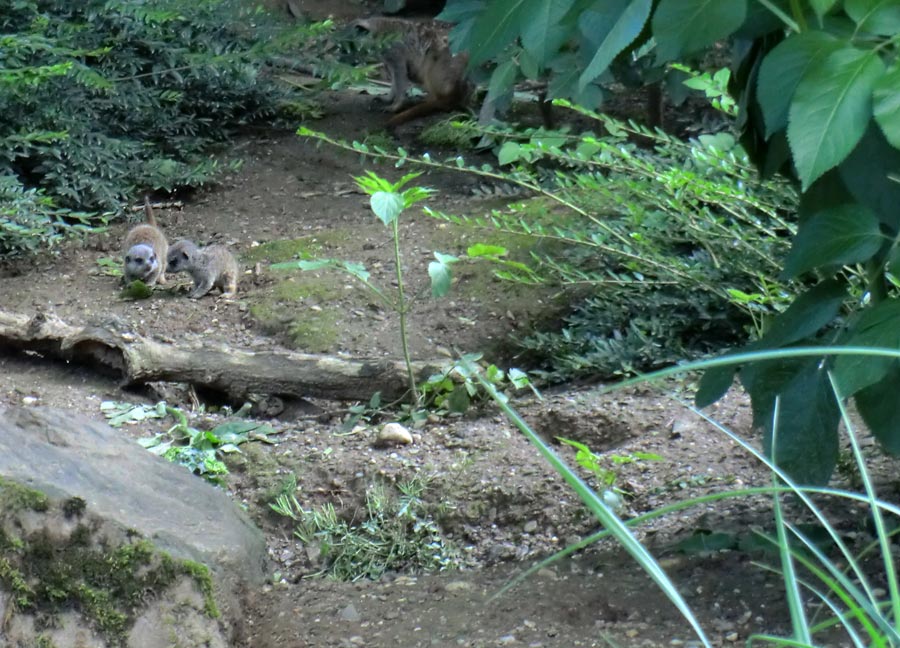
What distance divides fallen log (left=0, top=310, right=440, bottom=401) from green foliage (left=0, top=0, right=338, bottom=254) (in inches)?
91.4

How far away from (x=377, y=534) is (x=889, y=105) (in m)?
2.13

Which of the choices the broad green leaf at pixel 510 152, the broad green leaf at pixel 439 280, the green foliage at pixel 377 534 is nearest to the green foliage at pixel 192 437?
the green foliage at pixel 377 534

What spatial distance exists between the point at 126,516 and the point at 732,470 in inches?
73.3

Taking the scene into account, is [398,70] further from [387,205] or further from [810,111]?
[810,111]

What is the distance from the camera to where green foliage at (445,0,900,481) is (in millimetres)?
1871

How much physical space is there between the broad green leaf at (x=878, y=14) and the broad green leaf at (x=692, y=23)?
21 cm

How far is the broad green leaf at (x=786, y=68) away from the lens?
1.99 m

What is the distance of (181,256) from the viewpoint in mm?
6383

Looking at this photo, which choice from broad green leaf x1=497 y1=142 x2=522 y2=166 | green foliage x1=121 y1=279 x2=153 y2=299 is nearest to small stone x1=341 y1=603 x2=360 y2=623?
broad green leaf x1=497 y1=142 x2=522 y2=166

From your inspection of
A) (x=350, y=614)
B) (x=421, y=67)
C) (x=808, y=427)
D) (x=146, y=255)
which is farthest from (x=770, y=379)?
(x=421, y=67)

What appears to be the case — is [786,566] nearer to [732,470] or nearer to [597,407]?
[732,470]

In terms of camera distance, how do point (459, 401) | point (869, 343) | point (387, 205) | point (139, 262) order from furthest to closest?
point (139, 262) < point (459, 401) < point (387, 205) < point (869, 343)

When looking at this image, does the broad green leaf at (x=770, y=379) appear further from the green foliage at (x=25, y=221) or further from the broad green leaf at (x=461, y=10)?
the green foliage at (x=25, y=221)

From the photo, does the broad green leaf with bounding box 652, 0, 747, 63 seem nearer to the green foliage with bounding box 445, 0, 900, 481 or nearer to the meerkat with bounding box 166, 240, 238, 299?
the green foliage with bounding box 445, 0, 900, 481
